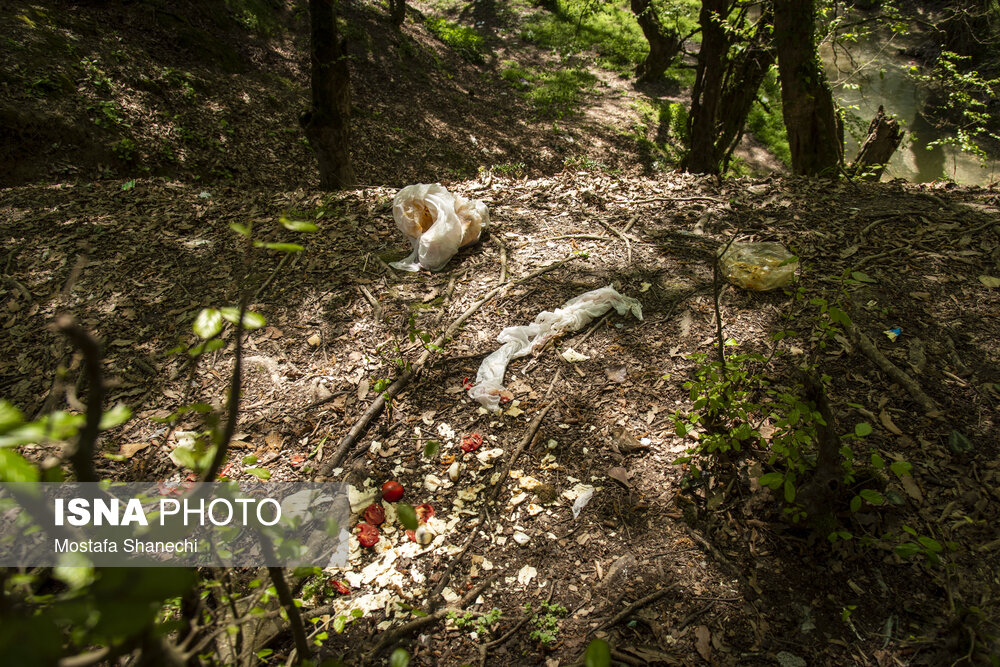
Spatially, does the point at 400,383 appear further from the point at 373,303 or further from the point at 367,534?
the point at 367,534

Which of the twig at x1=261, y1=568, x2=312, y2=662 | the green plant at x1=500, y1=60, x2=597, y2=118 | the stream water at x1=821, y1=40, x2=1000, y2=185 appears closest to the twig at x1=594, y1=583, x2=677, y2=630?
the twig at x1=261, y1=568, x2=312, y2=662

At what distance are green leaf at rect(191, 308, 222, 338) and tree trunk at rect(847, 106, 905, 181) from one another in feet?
21.1

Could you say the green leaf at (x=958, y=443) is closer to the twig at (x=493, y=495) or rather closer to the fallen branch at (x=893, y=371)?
the fallen branch at (x=893, y=371)

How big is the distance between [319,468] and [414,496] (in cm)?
54

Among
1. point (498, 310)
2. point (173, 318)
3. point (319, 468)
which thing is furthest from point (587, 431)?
point (173, 318)

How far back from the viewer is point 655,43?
11031 mm

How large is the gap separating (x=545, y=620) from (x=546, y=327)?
5.71 ft

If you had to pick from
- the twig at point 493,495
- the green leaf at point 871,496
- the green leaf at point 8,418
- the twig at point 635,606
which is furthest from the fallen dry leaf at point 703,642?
the green leaf at point 8,418

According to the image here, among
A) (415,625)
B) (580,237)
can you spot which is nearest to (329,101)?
(580,237)

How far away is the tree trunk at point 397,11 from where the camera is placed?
427 inches

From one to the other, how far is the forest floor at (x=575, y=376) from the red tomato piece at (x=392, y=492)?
7 cm

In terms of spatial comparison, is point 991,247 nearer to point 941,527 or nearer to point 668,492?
point 941,527

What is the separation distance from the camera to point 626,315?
3266mm

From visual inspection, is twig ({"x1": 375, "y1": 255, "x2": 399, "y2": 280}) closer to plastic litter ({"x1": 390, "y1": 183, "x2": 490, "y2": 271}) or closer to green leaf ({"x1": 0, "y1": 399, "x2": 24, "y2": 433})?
plastic litter ({"x1": 390, "y1": 183, "x2": 490, "y2": 271})
